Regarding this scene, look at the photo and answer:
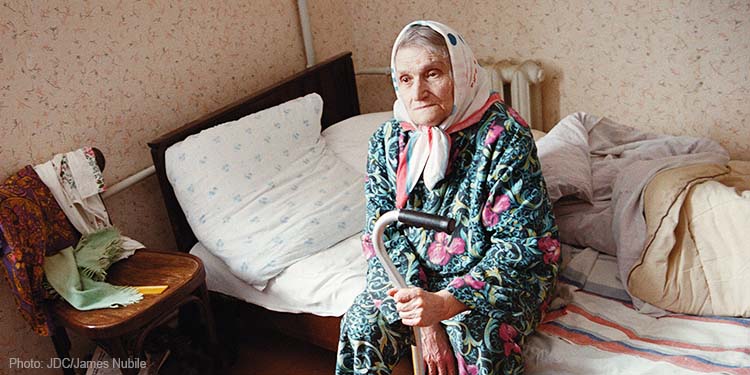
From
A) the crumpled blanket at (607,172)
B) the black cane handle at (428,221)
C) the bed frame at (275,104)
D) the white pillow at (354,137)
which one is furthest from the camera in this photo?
the white pillow at (354,137)

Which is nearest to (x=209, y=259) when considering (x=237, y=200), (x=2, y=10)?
(x=237, y=200)

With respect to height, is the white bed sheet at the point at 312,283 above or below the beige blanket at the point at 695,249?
below

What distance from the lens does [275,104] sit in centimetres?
259

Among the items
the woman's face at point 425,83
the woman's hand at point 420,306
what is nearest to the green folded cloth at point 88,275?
the woman's hand at point 420,306

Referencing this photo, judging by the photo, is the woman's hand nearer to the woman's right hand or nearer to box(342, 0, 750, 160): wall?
the woman's right hand

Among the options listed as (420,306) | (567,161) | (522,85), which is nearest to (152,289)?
(420,306)

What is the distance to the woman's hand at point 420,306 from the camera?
1429mm

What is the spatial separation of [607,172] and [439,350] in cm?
92

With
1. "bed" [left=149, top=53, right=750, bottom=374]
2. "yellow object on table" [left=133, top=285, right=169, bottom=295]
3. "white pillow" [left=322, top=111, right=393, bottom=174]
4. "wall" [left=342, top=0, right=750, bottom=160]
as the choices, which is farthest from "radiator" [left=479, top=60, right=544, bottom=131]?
"yellow object on table" [left=133, top=285, right=169, bottom=295]

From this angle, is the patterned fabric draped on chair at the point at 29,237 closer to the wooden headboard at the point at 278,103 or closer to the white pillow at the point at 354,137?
the wooden headboard at the point at 278,103

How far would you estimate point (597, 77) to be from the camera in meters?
2.53

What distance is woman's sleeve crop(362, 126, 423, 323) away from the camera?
1657 millimetres

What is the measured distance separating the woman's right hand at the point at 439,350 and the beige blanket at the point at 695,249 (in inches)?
20.7

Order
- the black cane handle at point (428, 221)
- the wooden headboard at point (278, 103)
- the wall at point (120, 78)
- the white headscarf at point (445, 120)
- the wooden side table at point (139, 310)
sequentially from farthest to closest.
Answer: the wooden headboard at point (278, 103), the wall at point (120, 78), the wooden side table at point (139, 310), the white headscarf at point (445, 120), the black cane handle at point (428, 221)
